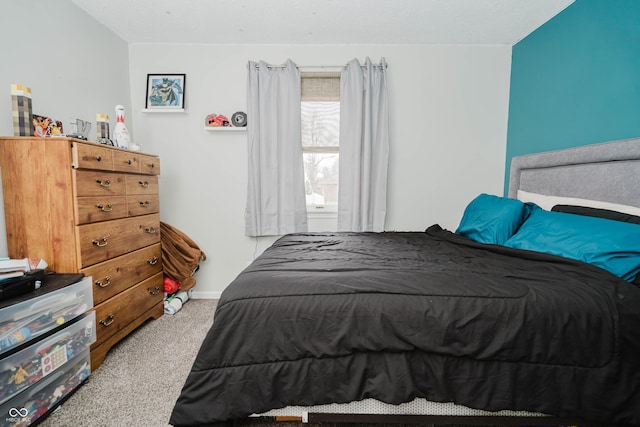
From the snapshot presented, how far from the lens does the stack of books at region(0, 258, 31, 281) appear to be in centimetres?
128

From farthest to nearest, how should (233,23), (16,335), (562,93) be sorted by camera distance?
(233,23), (562,93), (16,335)

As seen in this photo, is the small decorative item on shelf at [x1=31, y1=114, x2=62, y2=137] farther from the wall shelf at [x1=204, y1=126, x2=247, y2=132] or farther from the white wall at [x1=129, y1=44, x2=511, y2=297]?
the wall shelf at [x1=204, y1=126, x2=247, y2=132]

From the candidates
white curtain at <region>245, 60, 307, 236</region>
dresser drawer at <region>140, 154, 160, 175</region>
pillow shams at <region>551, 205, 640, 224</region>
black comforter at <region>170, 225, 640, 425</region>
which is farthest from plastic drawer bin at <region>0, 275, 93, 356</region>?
pillow shams at <region>551, 205, 640, 224</region>

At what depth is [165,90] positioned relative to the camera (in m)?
2.73

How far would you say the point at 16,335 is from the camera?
1.22m

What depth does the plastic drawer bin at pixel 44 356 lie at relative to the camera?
3.88 ft

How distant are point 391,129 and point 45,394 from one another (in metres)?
3.04

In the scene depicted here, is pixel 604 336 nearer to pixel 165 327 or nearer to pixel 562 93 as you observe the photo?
pixel 562 93

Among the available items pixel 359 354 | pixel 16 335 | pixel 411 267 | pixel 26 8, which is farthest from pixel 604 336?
pixel 26 8

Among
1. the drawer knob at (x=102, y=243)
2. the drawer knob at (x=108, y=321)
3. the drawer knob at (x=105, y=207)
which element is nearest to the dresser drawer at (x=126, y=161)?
the drawer knob at (x=105, y=207)

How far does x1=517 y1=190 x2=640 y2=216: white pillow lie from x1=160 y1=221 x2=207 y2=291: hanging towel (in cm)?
284

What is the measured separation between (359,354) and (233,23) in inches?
105

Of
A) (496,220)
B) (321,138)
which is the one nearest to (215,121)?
(321,138)

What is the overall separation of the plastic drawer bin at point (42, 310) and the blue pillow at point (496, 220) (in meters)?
2.43
